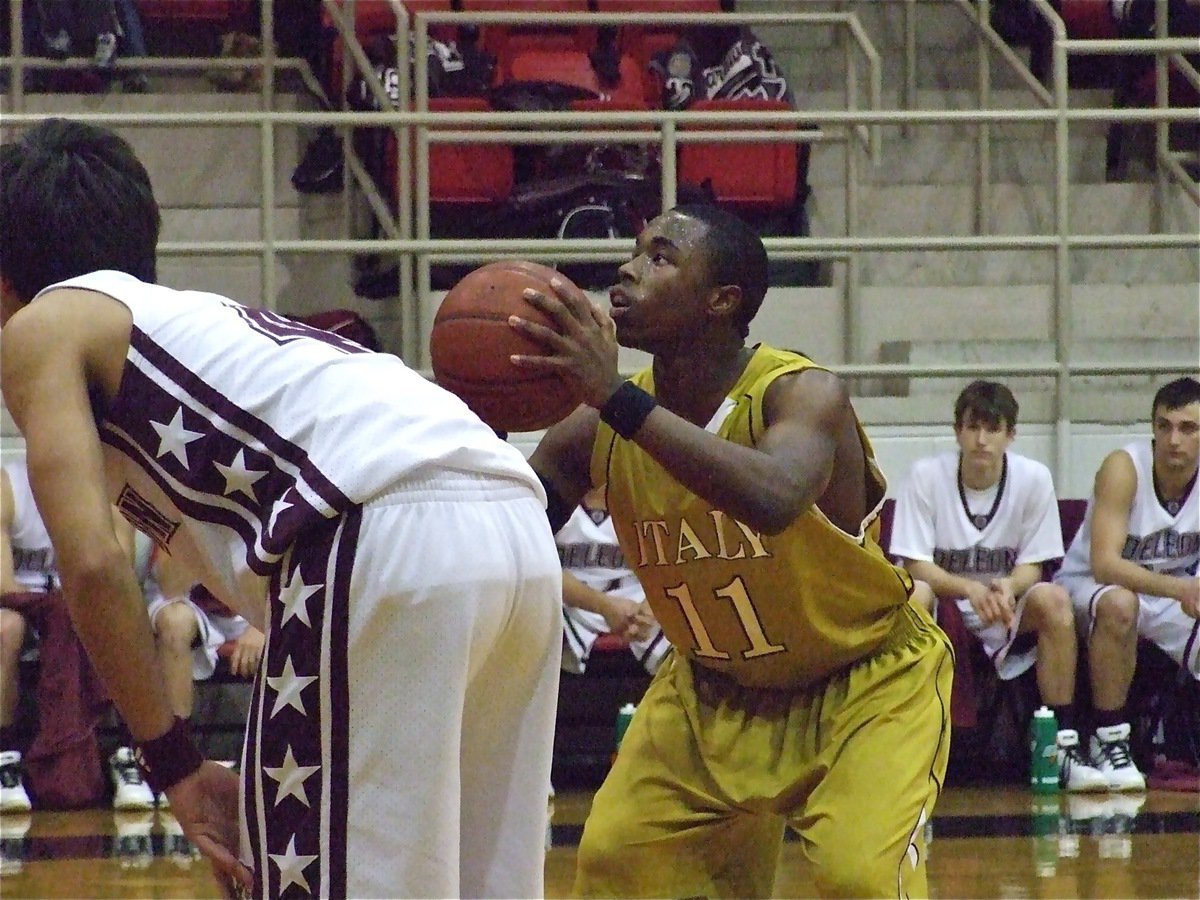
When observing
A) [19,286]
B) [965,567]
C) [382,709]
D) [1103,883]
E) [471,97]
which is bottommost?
[1103,883]

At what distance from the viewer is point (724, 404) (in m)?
3.20

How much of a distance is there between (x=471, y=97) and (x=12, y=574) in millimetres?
3062

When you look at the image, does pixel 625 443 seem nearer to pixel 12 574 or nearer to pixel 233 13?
pixel 12 574

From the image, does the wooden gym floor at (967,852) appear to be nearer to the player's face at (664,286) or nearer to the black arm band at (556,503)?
the black arm band at (556,503)

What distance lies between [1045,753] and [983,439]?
3.71ft

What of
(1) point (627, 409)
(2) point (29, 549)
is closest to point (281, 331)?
(1) point (627, 409)

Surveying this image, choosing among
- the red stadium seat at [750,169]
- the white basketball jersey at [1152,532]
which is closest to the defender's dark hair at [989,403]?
the white basketball jersey at [1152,532]

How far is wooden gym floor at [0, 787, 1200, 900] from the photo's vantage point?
14.8 ft

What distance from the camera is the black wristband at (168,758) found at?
2.01 meters

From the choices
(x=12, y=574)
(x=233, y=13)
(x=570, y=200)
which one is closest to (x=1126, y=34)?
(x=570, y=200)

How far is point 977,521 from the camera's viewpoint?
6.42 m

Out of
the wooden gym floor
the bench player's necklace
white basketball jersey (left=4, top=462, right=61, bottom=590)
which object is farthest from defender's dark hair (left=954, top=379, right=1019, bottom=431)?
white basketball jersey (left=4, top=462, right=61, bottom=590)

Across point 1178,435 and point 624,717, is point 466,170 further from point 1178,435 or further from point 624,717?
point 1178,435

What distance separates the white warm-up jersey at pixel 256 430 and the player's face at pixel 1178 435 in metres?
4.68
